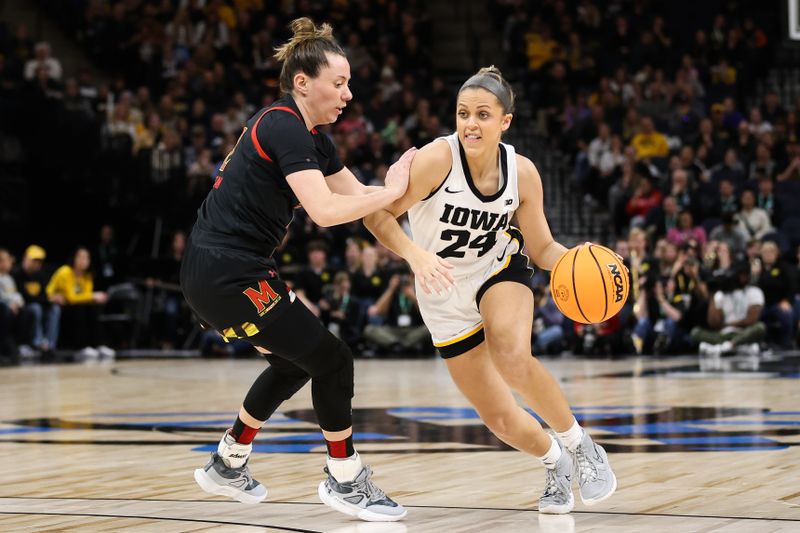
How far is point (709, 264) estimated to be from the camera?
595 inches

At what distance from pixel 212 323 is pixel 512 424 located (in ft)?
4.12

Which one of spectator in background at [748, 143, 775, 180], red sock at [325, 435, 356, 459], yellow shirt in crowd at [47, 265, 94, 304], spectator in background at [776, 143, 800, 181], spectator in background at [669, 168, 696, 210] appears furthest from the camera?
spectator in background at [748, 143, 775, 180]

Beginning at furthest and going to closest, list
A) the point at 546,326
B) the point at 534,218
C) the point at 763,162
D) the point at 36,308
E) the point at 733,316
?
1. the point at 763,162
2. the point at 36,308
3. the point at 546,326
4. the point at 733,316
5. the point at 534,218

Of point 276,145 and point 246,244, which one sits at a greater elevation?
point 276,145

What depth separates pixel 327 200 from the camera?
15.4 ft

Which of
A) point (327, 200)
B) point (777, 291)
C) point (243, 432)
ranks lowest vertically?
point (243, 432)

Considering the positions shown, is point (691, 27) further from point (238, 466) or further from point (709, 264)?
point (238, 466)

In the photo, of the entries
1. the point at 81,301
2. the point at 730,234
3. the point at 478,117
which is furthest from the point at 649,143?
the point at 478,117

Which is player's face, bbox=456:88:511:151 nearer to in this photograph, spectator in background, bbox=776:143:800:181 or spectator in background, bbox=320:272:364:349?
spectator in background, bbox=320:272:364:349

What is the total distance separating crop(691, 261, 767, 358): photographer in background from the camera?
14.5m

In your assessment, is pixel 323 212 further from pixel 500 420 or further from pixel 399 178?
pixel 500 420

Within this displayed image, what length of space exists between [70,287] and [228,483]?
39.0 feet

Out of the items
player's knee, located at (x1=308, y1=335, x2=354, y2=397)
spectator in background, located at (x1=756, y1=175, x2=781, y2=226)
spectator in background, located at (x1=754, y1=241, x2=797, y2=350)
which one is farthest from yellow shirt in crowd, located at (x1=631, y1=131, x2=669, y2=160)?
player's knee, located at (x1=308, y1=335, x2=354, y2=397)

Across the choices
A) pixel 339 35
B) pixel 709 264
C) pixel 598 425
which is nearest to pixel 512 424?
pixel 598 425
